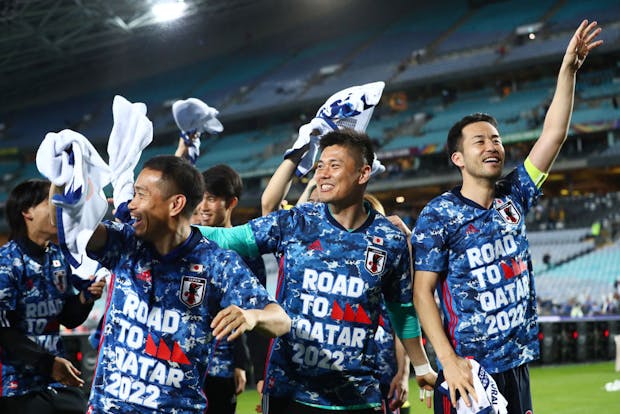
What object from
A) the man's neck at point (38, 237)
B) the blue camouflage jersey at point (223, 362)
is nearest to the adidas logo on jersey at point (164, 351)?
the blue camouflage jersey at point (223, 362)

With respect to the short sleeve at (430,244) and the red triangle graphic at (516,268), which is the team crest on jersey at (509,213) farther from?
the short sleeve at (430,244)

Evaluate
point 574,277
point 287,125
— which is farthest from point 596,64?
point 287,125

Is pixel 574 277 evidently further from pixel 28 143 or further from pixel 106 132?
pixel 28 143

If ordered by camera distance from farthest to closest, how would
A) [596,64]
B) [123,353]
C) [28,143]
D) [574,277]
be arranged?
1. [28,143]
2. [596,64]
3. [574,277]
4. [123,353]

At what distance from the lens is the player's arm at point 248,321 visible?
8.38 ft

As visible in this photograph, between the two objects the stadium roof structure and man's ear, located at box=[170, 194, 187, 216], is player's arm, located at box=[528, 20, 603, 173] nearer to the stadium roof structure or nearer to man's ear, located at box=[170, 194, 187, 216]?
man's ear, located at box=[170, 194, 187, 216]

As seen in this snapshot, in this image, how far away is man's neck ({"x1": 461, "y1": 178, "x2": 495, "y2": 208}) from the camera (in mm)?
3633

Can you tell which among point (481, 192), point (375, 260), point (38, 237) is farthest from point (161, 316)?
point (481, 192)

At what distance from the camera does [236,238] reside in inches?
132

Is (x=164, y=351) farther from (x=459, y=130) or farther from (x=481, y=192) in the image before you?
(x=459, y=130)

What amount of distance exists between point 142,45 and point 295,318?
35.0 meters

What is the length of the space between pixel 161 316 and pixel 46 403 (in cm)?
141

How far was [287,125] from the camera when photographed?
3600 cm

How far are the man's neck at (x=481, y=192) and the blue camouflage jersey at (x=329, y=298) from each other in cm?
40
